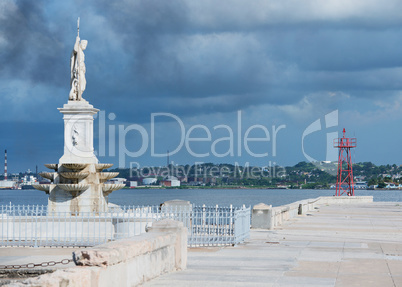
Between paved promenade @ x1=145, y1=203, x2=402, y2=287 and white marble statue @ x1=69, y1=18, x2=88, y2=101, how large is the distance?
9045 millimetres

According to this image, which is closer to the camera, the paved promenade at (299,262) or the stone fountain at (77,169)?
the paved promenade at (299,262)

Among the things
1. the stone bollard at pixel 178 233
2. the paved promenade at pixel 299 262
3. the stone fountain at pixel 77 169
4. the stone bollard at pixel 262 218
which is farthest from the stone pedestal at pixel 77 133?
the stone bollard at pixel 178 233

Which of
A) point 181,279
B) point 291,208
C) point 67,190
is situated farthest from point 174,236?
point 291,208

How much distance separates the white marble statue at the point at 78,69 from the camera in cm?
2681

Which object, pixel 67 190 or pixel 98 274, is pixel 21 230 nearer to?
pixel 67 190

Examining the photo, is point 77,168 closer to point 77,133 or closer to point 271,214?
point 77,133

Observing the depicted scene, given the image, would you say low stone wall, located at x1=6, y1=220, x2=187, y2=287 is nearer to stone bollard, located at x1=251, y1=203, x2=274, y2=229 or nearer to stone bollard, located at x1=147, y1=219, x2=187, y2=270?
stone bollard, located at x1=147, y1=219, x2=187, y2=270

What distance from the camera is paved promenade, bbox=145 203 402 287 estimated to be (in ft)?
43.1

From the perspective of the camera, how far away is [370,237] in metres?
23.2

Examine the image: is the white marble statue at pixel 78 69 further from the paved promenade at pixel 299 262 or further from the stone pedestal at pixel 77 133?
the paved promenade at pixel 299 262

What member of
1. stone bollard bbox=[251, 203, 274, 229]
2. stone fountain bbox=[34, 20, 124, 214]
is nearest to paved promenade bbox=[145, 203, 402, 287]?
stone bollard bbox=[251, 203, 274, 229]

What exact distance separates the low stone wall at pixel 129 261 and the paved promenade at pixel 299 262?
1.13 feet

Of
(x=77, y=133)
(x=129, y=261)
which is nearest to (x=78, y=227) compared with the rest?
(x=77, y=133)

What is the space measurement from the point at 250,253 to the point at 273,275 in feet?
13.4
